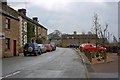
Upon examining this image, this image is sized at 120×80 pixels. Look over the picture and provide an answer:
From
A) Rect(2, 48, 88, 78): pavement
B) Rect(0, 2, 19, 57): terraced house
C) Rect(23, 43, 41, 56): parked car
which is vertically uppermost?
Rect(0, 2, 19, 57): terraced house

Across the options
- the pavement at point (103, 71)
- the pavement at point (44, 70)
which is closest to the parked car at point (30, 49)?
the pavement at point (44, 70)

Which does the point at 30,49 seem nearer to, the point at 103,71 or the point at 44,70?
the point at 44,70

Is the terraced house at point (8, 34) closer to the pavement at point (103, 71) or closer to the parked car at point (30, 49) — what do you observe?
the parked car at point (30, 49)

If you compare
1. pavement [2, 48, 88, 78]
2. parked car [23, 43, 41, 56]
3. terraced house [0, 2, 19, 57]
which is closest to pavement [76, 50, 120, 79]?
pavement [2, 48, 88, 78]

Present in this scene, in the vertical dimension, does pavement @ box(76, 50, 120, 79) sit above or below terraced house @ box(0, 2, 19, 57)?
below

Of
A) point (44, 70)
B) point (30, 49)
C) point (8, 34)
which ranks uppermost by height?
point (8, 34)

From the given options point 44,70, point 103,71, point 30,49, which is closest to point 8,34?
point 30,49

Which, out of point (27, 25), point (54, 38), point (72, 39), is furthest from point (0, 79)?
point (54, 38)

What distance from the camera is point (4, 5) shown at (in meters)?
41.8

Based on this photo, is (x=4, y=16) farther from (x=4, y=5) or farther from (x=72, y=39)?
(x=72, y=39)

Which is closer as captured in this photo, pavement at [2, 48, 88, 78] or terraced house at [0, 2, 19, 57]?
pavement at [2, 48, 88, 78]

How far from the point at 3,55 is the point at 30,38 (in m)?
22.9

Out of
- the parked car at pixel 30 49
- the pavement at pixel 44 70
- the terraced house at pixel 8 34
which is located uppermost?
the terraced house at pixel 8 34

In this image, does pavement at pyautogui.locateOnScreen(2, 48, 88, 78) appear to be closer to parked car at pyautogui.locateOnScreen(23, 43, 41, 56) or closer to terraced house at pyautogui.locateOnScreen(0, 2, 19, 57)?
terraced house at pyautogui.locateOnScreen(0, 2, 19, 57)
